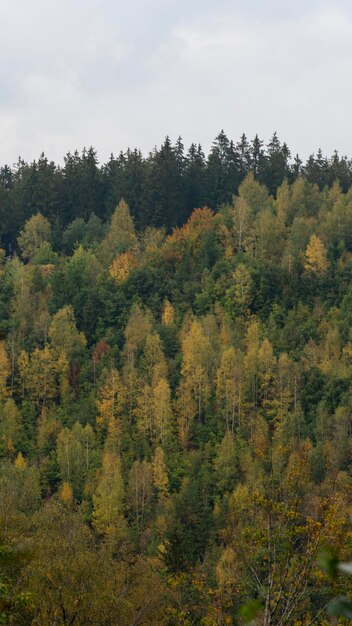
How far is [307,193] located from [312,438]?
4527cm

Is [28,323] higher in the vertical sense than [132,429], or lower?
higher

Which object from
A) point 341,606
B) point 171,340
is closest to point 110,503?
point 171,340

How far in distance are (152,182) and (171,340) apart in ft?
104

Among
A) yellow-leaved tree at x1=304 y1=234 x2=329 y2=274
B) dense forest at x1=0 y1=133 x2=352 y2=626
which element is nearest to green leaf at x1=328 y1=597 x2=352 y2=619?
dense forest at x1=0 y1=133 x2=352 y2=626

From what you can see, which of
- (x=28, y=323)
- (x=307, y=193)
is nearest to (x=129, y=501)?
(x=28, y=323)

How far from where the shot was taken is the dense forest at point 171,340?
70938 millimetres

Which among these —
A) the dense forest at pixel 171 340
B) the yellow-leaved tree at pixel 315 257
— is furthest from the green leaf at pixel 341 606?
the yellow-leaved tree at pixel 315 257

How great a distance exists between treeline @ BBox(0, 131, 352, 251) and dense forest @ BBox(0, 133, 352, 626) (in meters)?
0.28

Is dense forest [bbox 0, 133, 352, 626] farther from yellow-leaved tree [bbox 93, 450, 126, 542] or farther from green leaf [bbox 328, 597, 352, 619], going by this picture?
green leaf [bbox 328, 597, 352, 619]

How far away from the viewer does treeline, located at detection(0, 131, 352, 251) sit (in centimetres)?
11775

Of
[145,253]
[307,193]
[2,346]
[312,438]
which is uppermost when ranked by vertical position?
[307,193]

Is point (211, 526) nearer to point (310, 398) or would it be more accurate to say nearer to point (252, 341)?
point (310, 398)

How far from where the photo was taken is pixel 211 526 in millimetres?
66688

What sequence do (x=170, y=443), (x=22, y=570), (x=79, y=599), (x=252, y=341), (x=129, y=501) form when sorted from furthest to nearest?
(x=252, y=341)
(x=170, y=443)
(x=129, y=501)
(x=22, y=570)
(x=79, y=599)
